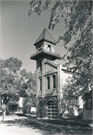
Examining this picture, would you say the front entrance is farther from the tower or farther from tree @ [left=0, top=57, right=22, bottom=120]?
tree @ [left=0, top=57, right=22, bottom=120]

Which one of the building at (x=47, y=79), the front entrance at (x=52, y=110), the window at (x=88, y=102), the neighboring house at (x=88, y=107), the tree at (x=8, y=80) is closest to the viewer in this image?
the neighboring house at (x=88, y=107)

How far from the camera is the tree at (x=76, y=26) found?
30.3 feet

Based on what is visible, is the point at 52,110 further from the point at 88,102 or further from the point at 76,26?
the point at 76,26

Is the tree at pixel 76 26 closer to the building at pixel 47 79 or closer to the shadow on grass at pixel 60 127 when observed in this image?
the shadow on grass at pixel 60 127

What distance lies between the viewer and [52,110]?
2416 centimetres

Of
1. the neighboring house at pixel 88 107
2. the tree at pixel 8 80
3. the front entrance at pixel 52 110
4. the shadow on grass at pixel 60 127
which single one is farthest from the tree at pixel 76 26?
the tree at pixel 8 80

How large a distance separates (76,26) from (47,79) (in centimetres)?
1628

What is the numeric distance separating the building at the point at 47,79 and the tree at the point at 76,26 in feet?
37.2

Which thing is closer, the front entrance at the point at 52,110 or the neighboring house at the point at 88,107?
the neighboring house at the point at 88,107

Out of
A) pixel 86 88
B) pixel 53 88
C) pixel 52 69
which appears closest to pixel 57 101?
pixel 53 88

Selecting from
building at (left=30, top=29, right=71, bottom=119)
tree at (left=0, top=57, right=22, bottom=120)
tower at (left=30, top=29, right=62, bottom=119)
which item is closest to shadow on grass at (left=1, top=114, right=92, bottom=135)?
building at (left=30, top=29, right=71, bottom=119)

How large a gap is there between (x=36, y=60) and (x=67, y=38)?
17955mm

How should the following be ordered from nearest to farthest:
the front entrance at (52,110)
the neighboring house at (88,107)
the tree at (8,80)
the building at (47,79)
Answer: the neighboring house at (88,107), the building at (47,79), the front entrance at (52,110), the tree at (8,80)

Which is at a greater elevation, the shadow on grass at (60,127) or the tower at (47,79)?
the tower at (47,79)
